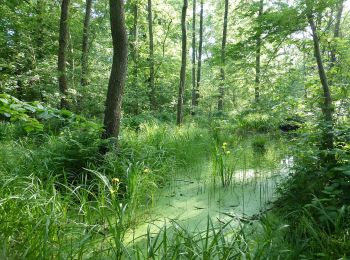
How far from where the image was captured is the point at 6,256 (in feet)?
5.20

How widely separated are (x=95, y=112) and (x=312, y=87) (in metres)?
6.80

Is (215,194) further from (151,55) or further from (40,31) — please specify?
(151,55)

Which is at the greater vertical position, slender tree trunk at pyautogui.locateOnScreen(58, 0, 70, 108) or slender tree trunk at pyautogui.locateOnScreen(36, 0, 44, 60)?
slender tree trunk at pyautogui.locateOnScreen(36, 0, 44, 60)

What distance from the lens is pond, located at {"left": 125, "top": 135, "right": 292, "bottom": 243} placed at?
2.52 metres

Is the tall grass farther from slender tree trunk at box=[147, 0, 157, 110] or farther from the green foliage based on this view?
slender tree trunk at box=[147, 0, 157, 110]

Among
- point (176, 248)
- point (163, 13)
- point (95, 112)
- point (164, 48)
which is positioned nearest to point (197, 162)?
point (176, 248)

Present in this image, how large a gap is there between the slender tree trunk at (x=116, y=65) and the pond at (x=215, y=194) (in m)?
1.10

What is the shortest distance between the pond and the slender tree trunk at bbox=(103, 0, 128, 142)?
1.10 m

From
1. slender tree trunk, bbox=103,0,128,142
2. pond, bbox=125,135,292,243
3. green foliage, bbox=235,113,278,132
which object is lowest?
pond, bbox=125,135,292,243

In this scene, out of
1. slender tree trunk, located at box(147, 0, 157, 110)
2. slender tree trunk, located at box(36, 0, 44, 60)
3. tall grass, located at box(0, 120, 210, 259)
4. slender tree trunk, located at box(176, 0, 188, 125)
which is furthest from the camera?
slender tree trunk, located at box(147, 0, 157, 110)

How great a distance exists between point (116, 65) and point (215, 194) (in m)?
2.01

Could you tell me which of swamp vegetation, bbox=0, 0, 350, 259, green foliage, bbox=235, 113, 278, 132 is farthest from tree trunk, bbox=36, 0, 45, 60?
green foliage, bbox=235, 113, 278, 132

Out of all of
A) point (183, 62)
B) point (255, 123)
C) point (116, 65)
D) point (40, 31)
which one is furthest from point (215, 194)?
point (40, 31)

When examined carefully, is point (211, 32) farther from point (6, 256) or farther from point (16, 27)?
point (6, 256)
